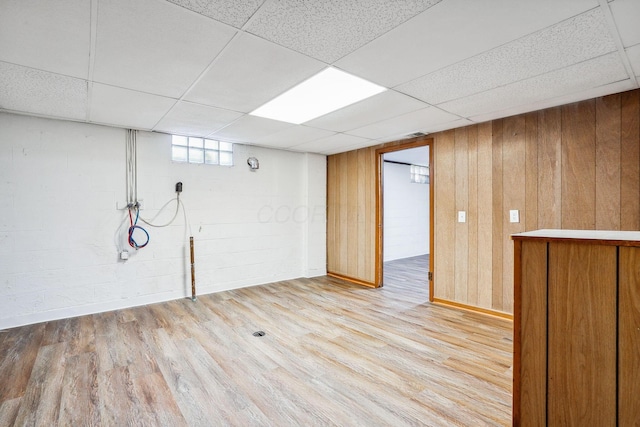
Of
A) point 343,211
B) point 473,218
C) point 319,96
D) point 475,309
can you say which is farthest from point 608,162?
point 343,211

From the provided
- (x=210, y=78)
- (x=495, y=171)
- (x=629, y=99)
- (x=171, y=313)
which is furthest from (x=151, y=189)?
(x=629, y=99)

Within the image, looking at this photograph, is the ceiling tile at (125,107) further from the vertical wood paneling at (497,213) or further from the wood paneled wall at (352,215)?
the vertical wood paneling at (497,213)

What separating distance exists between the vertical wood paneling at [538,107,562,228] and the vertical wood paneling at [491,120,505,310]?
0.37m

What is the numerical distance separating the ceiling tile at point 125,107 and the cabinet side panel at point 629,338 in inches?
126

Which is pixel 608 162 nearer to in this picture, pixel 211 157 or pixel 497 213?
pixel 497 213

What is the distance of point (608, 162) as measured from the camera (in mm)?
2652

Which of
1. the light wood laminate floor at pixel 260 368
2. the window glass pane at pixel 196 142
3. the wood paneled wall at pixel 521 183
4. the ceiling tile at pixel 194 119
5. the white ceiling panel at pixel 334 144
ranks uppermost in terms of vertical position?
the white ceiling panel at pixel 334 144

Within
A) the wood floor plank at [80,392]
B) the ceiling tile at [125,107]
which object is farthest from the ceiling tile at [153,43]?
the wood floor plank at [80,392]

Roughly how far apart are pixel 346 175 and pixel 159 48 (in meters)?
3.71

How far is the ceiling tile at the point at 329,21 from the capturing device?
147 cm

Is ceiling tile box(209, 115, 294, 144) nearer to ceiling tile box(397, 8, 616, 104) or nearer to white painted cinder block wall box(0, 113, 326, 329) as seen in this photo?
white painted cinder block wall box(0, 113, 326, 329)

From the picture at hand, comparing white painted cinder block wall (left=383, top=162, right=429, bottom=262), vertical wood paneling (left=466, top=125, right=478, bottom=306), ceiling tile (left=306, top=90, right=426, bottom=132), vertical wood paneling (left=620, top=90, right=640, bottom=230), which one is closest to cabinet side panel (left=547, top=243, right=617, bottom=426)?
ceiling tile (left=306, top=90, right=426, bottom=132)

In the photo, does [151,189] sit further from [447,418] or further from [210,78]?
[447,418]

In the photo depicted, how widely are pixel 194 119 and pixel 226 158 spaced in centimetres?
125
